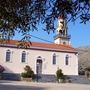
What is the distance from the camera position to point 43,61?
49781mm

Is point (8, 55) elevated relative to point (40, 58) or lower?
elevated

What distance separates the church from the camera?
155 ft

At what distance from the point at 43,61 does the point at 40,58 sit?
2.09 ft

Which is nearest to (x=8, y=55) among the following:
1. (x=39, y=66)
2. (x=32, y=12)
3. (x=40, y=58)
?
(x=40, y=58)

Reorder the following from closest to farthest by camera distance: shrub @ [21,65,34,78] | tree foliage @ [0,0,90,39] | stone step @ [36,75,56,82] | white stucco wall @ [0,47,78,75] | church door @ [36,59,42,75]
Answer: tree foliage @ [0,0,90,39], shrub @ [21,65,34,78], stone step @ [36,75,56,82], white stucco wall @ [0,47,78,75], church door @ [36,59,42,75]

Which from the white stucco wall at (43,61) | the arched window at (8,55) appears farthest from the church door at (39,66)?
the arched window at (8,55)

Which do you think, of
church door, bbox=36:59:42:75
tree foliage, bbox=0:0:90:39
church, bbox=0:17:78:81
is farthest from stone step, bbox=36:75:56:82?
tree foliage, bbox=0:0:90:39

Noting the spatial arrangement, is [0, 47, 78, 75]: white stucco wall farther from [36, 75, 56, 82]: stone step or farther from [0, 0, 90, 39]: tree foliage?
[0, 0, 90, 39]: tree foliage

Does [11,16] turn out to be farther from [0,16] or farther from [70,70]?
[70,70]

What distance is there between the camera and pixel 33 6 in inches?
225

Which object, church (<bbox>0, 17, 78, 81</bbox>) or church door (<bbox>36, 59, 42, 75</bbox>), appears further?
church door (<bbox>36, 59, 42, 75</bbox>)

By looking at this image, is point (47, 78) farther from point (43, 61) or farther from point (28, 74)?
point (43, 61)

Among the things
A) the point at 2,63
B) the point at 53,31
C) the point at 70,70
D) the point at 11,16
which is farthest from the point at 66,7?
the point at 70,70

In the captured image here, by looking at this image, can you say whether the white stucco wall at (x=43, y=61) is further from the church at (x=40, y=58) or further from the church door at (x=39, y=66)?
the church door at (x=39, y=66)
